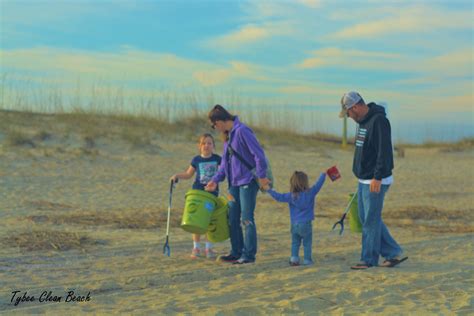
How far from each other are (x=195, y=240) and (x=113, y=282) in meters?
1.54

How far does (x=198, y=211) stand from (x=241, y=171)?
668mm

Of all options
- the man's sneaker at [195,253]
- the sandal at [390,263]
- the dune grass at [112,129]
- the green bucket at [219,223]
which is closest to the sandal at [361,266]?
the sandal at [390,263]

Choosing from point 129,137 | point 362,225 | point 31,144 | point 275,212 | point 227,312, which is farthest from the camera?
point 129,137

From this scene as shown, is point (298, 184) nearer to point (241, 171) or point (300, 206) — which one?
point (300, 206)

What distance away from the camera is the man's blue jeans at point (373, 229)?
6.62 meters

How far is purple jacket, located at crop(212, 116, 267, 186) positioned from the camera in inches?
270

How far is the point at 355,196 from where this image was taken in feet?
24.1

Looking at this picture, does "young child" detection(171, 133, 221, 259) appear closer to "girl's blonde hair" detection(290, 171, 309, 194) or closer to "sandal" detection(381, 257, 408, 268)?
"girl's blonde hair" detection(290, 171, 309, 194)

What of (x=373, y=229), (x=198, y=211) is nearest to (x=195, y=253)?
(x=198, y=211)

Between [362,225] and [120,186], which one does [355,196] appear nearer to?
[362,225]

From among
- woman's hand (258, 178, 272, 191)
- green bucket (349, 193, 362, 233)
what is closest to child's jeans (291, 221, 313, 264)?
green bucket (349, 193, 362, 233)

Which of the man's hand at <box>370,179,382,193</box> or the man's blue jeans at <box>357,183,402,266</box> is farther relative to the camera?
the man's blue jeans at <box>357,183,402,266</box>

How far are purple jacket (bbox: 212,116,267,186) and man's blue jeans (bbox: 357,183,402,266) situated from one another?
1056 millimetres

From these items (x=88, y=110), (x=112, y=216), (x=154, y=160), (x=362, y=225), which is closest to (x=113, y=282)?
(x=362, y=225)
